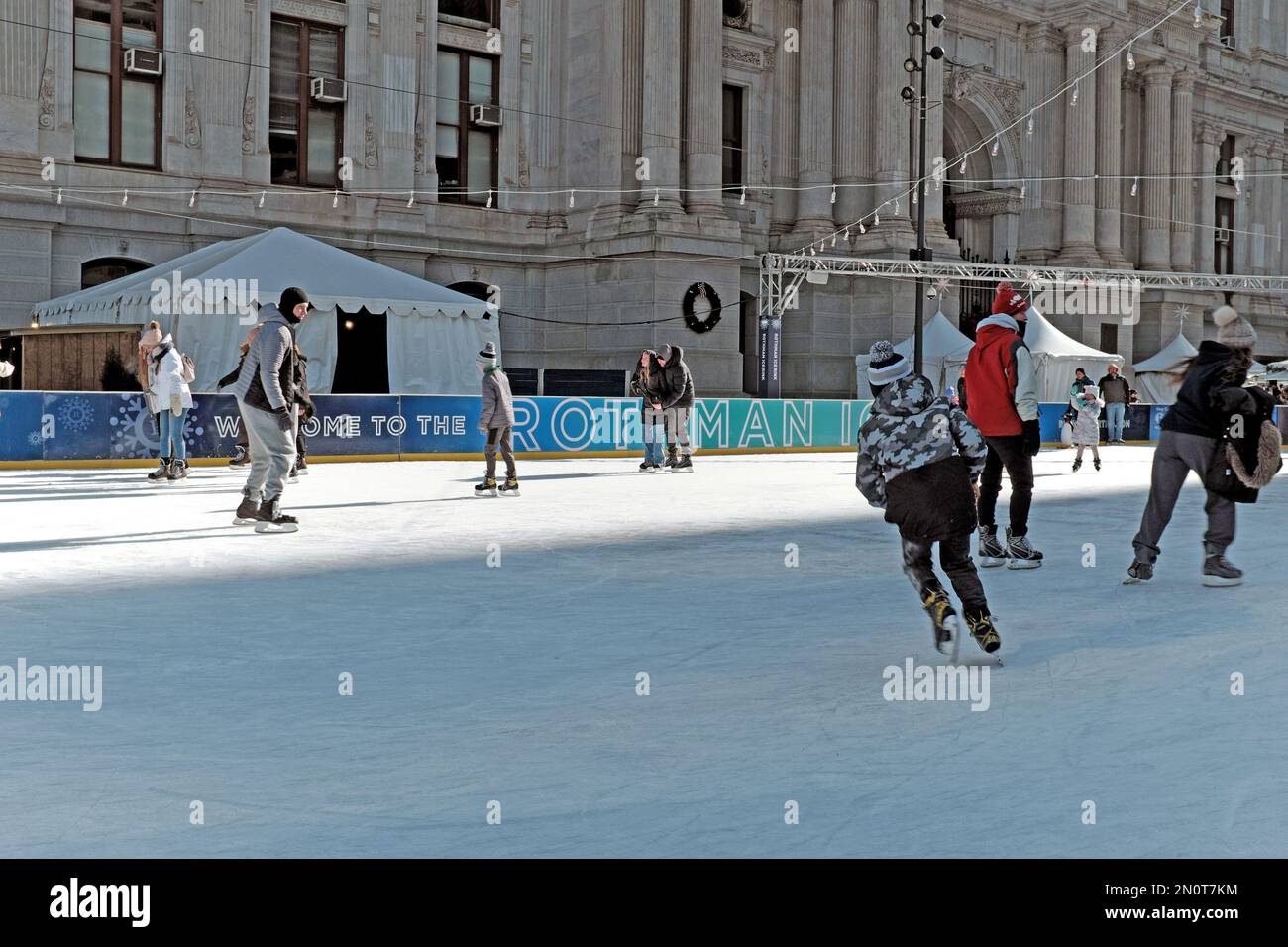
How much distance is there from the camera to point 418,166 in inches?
1323

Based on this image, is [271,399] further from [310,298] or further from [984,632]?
[310,298]

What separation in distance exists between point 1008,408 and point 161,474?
37.2 ft

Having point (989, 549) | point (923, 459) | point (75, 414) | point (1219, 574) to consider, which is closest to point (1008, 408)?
point (989, 549)

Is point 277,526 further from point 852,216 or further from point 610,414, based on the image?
point 852,216

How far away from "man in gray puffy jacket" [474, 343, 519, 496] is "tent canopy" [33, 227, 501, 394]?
7.47 metres

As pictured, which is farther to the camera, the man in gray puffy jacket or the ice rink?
the man in gray puffy jacket

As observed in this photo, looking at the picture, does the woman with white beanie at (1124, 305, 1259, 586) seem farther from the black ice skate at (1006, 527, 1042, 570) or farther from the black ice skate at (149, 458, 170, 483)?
the black ice skate at (149, 458, 170, 483)

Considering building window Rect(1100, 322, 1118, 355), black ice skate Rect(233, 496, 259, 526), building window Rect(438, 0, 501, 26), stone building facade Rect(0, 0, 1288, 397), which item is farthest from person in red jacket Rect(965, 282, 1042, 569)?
building window Rect(1100, 322, 1118, 355)

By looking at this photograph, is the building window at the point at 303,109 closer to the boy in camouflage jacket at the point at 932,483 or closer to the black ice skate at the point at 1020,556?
the black ice skate at the point at 1020,556

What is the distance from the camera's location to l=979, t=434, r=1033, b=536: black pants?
972 cm

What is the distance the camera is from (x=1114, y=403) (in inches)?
1355
